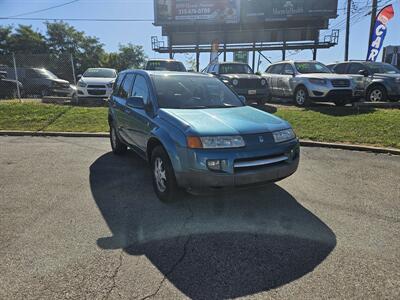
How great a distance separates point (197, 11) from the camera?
37031 millimetres

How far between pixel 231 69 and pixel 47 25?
52486 mm

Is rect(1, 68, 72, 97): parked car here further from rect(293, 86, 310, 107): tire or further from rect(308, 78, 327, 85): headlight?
rect(308, 78, 327, 85): headlight

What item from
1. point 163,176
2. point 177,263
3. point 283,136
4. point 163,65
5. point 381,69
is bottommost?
point 177,263

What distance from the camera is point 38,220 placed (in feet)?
12.3

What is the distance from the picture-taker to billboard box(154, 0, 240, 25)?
36.4 metres

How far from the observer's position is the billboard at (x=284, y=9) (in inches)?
1384

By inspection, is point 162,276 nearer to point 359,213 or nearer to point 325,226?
point 325,226

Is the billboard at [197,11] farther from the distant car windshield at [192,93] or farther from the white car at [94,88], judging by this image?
the distant car windshield at [192,93]

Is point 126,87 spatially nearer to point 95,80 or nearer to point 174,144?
point 174,144

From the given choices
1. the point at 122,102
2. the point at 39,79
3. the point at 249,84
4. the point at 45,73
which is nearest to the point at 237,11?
the point at 45,73

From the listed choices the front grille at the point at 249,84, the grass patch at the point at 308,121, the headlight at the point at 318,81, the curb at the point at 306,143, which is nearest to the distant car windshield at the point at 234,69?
the front grille at the point at 249,84

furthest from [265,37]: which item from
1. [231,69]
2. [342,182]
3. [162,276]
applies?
[162,276]

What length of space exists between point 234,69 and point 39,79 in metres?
11.5

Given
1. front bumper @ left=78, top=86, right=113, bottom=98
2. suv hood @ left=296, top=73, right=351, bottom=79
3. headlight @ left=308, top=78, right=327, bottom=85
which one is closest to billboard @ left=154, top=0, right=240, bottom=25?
front bumper @ left=78, top=86, right=113, bottom=98
